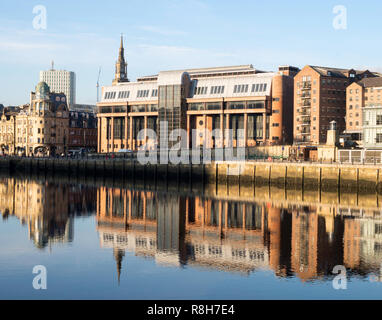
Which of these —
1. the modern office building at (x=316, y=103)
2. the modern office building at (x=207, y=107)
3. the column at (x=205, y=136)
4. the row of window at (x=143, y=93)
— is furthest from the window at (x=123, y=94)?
the modern office building at (x=316, y=103)

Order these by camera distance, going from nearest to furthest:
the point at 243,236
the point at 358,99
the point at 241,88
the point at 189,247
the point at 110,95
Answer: the point at 189,247 → the point at 243,236 → the point at 358,99 → the point at 241,88 → the point at 110,95

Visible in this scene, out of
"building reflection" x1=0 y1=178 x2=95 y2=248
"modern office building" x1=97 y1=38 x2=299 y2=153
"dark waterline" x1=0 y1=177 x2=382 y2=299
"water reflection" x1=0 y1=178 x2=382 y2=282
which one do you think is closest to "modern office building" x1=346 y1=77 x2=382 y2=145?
"modern office building" x1=97 y1=38 x2=299 y2=153

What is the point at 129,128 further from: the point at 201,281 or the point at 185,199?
the point at 201,281

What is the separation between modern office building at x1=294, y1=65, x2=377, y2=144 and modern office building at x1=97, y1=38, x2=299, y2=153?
2.78m

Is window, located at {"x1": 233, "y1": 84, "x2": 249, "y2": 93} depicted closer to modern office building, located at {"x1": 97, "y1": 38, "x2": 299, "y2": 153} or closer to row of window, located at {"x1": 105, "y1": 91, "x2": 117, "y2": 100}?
modern office building, located at {"x1": 97, "y1": 38, "x2": 299, "y2": 153}

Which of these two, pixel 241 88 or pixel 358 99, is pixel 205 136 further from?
pixel 358 99

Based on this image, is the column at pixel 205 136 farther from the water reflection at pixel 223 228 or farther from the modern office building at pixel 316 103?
the water reflection at pixel 223 228

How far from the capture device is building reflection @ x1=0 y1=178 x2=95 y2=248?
60591mm

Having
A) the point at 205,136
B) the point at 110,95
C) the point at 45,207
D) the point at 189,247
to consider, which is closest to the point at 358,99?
the point at 205,136

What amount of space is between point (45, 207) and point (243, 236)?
3307 cm

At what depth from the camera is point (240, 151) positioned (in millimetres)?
143125

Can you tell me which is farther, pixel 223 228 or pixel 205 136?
pixel 205 136

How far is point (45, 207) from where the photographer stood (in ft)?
268

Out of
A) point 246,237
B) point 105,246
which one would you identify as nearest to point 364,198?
point 246,237
